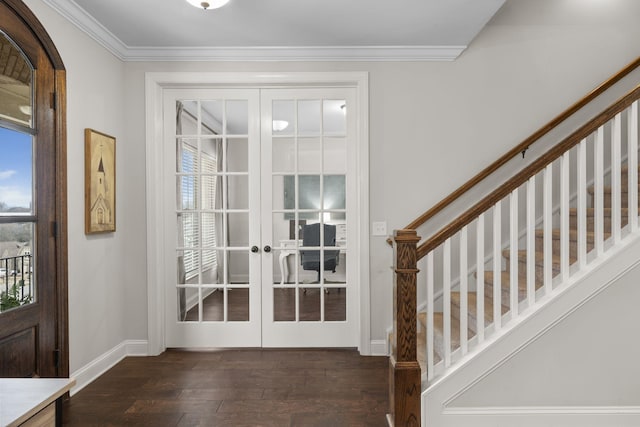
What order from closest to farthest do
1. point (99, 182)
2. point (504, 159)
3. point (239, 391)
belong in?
1. point (239, 391)
2. point (99, 182)
3. point (504, 159)

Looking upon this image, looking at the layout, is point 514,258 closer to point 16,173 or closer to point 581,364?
point 581,364

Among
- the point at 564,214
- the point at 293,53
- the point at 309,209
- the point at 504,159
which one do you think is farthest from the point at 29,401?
the point at 504,159

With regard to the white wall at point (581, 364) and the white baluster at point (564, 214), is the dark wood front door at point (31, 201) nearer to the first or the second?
the white wall at point (581, 364)

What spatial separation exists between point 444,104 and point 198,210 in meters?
2.24

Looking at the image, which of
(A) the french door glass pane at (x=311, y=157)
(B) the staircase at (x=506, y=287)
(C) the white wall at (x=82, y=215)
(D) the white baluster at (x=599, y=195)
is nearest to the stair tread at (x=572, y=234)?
(B) the staircase at (x=506, y=287)

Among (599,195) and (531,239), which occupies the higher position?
(599,195)

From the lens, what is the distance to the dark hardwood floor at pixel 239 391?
2.29 m

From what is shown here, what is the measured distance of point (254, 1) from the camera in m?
2.56

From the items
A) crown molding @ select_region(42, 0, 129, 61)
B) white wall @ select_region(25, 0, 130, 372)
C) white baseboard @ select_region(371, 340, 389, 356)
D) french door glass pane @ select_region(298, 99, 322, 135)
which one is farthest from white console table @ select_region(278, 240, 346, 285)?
crown molding @ select_region(42, 0, 129, 61)

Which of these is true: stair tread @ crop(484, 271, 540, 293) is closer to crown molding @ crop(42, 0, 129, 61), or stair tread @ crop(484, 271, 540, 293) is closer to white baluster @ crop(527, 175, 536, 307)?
white baluster @ crop(527, 175, 536, 307)

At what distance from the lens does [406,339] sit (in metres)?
2.05

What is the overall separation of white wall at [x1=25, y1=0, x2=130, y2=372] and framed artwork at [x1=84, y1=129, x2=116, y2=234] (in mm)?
45

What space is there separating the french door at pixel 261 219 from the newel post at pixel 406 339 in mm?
1338

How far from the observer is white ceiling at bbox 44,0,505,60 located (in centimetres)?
262
